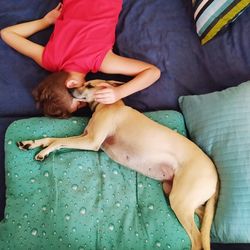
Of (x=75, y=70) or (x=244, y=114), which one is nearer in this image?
(x=244, y=114)

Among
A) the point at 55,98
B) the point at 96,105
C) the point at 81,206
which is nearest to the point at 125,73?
the point at 96,105

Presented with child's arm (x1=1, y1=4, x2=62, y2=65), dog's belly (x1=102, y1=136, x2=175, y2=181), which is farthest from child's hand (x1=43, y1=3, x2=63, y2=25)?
dog's belly (x1=102, y1=136, x2=175, y2=181)

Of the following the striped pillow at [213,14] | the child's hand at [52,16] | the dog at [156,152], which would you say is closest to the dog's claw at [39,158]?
the dog at [156,152]

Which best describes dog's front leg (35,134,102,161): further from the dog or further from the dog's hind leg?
the dog's hind leg

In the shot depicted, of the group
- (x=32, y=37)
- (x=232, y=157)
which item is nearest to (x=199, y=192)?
(x=232, y=157)

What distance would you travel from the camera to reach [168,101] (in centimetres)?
150

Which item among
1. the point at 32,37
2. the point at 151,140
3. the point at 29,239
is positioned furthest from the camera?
the point at 32,37

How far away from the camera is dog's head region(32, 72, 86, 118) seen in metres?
1.37

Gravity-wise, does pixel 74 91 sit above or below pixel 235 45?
below

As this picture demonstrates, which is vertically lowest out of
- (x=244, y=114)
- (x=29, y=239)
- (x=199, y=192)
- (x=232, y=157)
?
(x=29, y=239)

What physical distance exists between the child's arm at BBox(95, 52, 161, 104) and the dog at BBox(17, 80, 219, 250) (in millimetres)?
43

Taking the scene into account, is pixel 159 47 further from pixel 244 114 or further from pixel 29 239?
pixel 29 239

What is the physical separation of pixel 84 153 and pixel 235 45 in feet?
2.53

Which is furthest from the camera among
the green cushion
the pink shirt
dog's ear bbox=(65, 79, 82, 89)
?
the pink shirt
